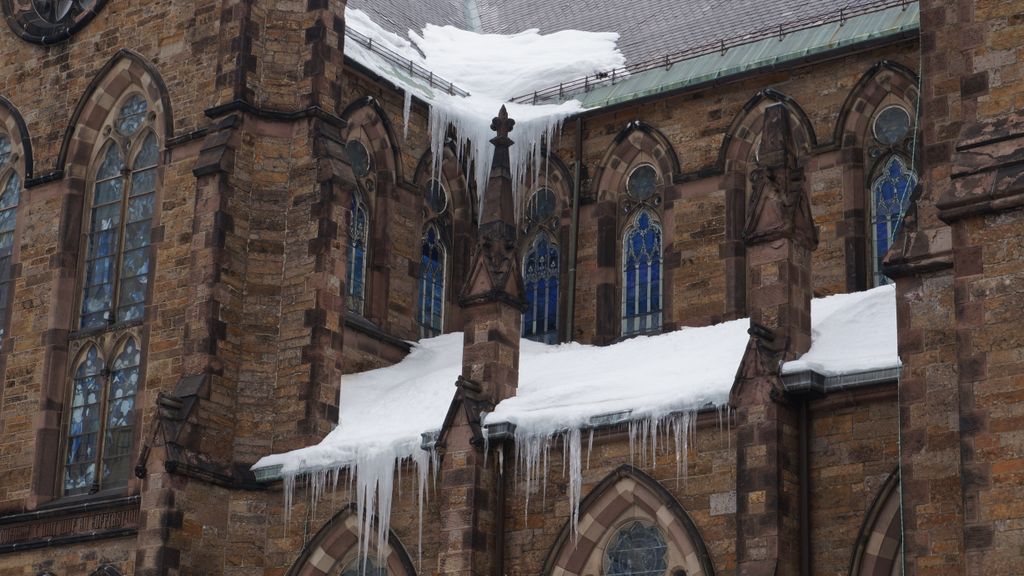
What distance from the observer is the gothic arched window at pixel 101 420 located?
28594 mm

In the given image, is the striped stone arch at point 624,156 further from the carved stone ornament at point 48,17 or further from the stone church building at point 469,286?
the carved stone ornament at point 48,17

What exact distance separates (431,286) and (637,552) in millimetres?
9751

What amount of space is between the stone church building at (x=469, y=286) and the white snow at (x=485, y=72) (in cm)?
17

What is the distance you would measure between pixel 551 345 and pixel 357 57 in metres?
5.69

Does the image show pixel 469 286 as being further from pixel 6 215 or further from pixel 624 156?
pixel 6 215

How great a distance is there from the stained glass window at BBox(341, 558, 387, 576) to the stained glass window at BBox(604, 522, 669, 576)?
368 cm

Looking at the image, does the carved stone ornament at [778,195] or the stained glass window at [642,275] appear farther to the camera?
the stained glass window at [642,275]

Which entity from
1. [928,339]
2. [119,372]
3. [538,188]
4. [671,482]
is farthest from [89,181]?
[928,339]

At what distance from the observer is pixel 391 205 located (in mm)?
31375

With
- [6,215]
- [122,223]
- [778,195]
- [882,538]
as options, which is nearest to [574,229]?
[122,223]

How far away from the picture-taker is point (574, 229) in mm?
31984

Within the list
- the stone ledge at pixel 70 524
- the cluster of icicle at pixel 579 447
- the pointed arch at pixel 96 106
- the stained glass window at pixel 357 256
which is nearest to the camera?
the cluster of icicle at pixel 579 447

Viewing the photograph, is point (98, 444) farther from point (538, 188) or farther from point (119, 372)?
point (538, 188)

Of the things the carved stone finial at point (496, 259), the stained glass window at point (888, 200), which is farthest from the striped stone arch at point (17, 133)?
the stained glass window at point (888, 200)
